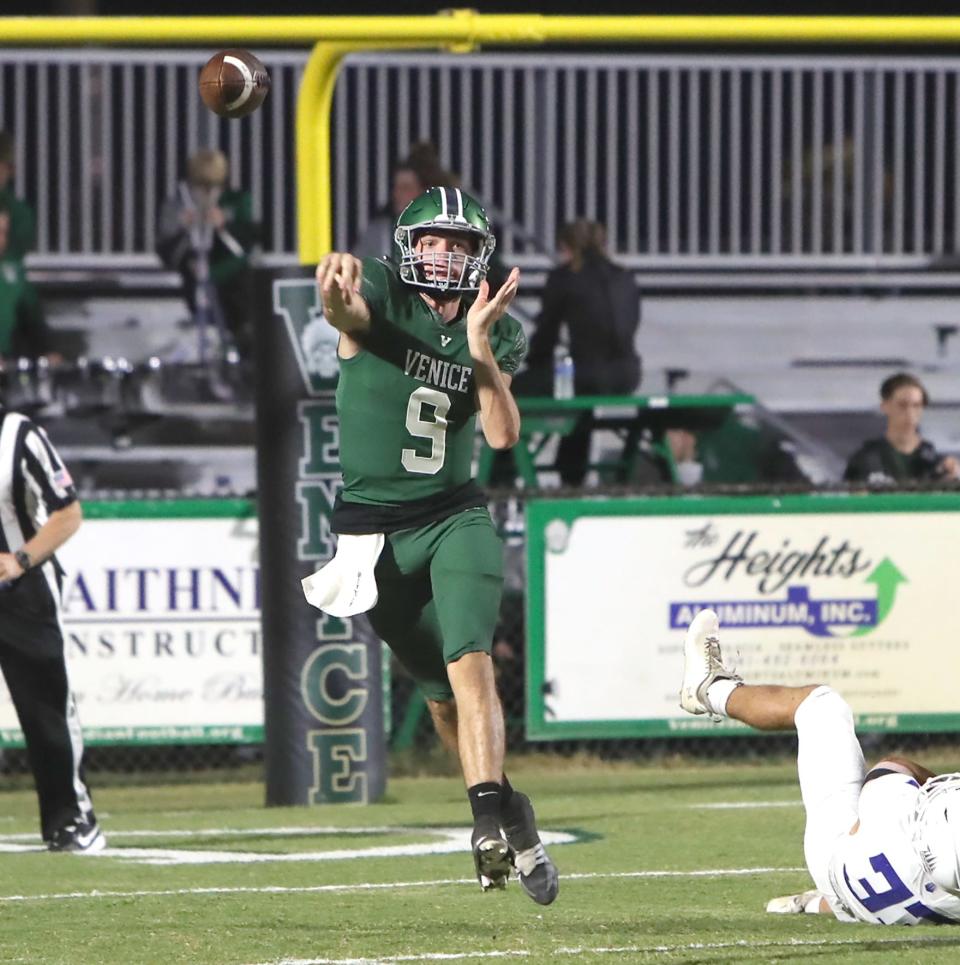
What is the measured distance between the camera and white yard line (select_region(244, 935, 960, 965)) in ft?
17.7

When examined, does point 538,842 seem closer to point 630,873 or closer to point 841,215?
point 630,873

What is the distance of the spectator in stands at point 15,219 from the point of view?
1339 centimetres

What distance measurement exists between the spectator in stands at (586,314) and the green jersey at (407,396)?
20.6ft

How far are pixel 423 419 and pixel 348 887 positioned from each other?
1535 mm

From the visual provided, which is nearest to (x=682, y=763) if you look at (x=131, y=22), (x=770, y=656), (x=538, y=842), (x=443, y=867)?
(x=770, y=656)

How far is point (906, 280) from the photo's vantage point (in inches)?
586

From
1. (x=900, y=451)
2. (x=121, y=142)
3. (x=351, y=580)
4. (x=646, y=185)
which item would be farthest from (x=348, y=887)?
(x=121, y=142)

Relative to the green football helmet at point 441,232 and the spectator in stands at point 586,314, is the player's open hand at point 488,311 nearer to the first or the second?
the green football helmet at point 441,232

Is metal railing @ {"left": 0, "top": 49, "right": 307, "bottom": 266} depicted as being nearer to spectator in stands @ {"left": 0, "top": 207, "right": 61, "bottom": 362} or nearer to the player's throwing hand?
spectator in stands @ {"left": 0, "top": 207, "right": 61, "bottom": 362}

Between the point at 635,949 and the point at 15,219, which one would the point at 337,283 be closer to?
the point at 635,949

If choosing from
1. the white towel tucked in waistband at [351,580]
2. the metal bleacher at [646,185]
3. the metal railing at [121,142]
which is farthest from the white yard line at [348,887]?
the metal railing at [121,142]

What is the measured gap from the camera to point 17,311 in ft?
44.2

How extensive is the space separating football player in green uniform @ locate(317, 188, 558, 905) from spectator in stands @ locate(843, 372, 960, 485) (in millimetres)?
5222

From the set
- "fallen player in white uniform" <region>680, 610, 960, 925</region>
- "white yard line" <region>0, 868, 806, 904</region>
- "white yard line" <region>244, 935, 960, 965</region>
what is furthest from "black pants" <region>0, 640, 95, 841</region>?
"fallen player in white uniform" <region>680, 610, 960, 925</region>
